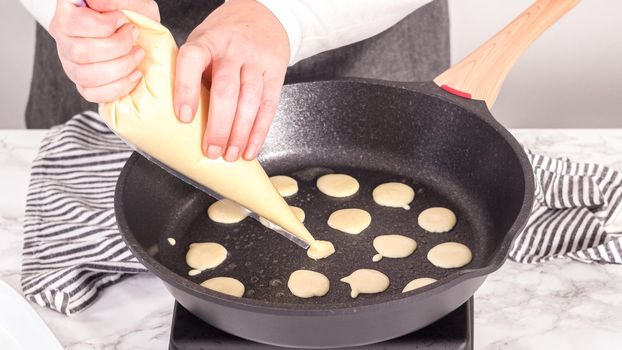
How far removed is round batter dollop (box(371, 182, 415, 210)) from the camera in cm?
111

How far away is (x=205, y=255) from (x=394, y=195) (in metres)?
0.26

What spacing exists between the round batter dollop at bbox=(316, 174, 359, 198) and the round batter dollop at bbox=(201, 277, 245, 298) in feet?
0.71

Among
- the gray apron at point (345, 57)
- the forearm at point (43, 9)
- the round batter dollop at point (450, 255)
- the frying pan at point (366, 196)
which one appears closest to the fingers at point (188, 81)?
the frying pan at point (366, 196)

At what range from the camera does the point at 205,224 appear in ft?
3.58

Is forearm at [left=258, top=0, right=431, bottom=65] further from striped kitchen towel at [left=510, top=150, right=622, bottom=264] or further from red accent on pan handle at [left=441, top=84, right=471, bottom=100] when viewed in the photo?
striped kitchen towel at [left=510, top=150, right=622, bottom=264]

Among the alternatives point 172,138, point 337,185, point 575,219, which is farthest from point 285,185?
point 575,219

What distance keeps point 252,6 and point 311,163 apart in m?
0.25

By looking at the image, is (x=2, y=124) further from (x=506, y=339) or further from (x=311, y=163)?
(x=506, y=339)

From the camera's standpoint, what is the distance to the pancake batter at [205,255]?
100 centimetres

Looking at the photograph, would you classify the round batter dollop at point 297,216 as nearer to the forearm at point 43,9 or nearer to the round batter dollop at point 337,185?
the round batter dollop at point 337,185

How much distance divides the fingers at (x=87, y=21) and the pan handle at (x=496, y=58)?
1.59ft

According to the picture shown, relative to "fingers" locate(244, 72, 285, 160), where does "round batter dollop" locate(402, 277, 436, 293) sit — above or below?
below

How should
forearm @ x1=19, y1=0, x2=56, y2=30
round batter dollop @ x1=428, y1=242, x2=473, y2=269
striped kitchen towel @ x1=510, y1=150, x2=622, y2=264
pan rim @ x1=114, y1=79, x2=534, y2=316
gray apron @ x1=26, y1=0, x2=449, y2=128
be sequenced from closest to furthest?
1. pan rim @ x1=114, y1=79, x2=534, y2=316
2. round batter dollop @ x1=428, y1=242, x2=473, y2=269
3. striped kitchen towel @ x1=510, y1=150, x2=622, y2=264
4. forearm @ x1=19, y1=0, x2=56, y2=30
5. gray apron @ x1=26, y1=0, x2=449, y2=128

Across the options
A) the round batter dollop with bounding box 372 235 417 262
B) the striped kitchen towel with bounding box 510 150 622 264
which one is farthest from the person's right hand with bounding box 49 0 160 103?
the striped kitchen towel with bounding box 510 150 622 264
